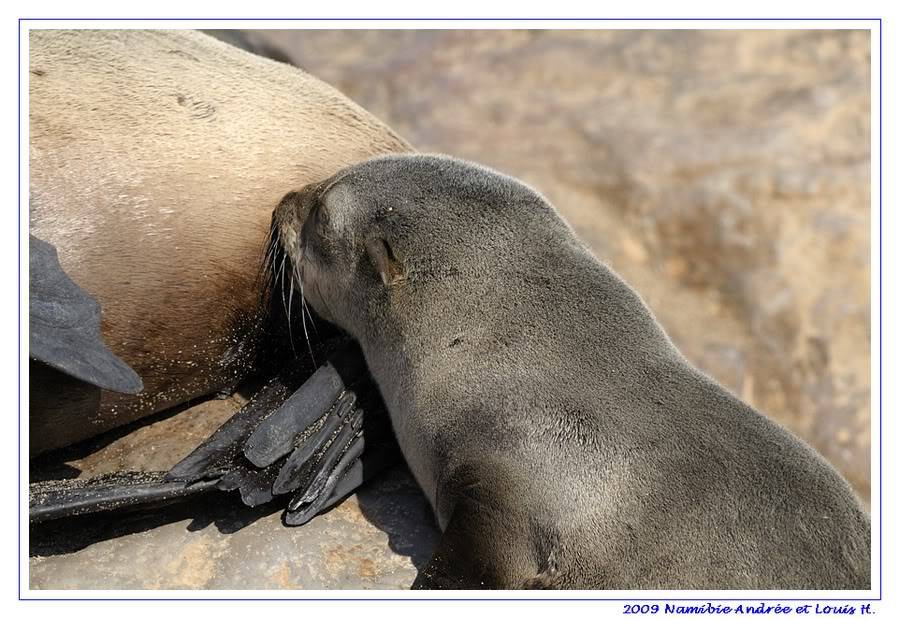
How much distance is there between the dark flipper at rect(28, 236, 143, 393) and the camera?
3039 millimetres

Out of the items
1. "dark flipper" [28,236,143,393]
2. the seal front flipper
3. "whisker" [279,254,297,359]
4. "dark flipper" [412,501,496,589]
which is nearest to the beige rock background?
"whisker" [279,254,297,359]

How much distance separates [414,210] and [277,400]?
0.82m

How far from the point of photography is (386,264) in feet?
11.6

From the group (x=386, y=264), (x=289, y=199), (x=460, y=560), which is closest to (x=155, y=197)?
(x=289, y=199)

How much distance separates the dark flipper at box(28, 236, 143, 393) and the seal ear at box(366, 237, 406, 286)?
34.6 inches

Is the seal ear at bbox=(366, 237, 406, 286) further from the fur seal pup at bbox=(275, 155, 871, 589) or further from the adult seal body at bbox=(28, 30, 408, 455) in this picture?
the adult seal body at bbox=(28, 30, 408, 455)

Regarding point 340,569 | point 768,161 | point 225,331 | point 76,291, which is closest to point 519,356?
point 340,569

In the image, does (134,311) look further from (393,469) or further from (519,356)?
(519,356)

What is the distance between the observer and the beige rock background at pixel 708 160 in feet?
20.7

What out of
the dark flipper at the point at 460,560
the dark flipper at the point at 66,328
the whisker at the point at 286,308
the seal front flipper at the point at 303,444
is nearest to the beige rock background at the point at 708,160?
the whisker at the point at 286,308

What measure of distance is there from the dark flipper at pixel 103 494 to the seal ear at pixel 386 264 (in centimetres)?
88

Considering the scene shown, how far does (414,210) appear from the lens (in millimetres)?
3543
